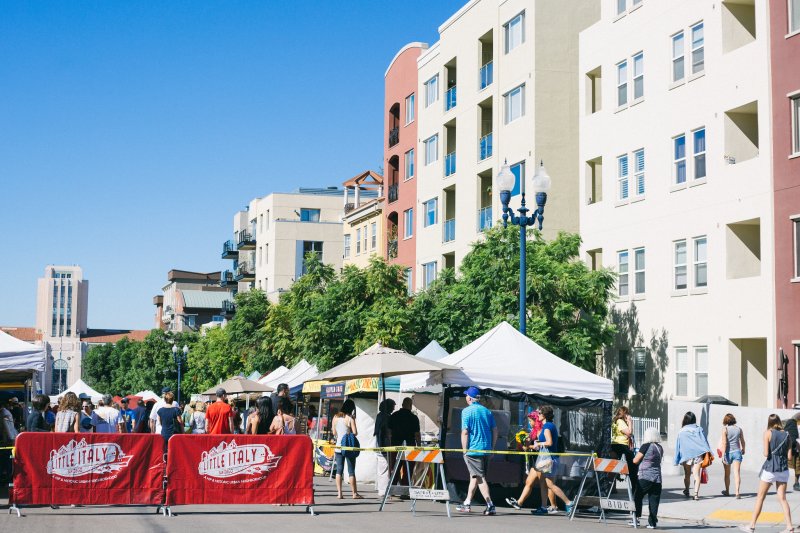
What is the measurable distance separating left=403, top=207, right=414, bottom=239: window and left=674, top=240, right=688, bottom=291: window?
21.8m

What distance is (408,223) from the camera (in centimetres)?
5400

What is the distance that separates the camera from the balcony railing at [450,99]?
48569mm

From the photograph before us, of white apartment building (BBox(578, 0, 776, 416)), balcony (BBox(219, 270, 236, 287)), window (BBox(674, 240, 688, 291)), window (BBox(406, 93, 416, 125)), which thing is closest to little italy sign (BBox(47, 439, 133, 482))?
white apartment building (BBox(578, 0, 776, 416))

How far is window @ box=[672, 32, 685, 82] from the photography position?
3303cm

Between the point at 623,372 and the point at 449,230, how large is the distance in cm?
1458

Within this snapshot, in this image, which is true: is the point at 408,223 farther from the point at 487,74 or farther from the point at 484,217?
the point at 487,74

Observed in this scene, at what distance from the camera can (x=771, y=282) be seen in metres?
28.6

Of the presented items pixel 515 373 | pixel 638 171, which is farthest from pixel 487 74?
pixel 515 373

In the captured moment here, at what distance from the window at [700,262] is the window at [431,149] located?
786 inches

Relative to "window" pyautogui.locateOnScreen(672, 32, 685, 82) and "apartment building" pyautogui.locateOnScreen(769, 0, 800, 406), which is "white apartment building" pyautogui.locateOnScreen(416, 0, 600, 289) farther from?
"apartment building" pyautogui.locateOnScreen(769, 0, 800, 406)

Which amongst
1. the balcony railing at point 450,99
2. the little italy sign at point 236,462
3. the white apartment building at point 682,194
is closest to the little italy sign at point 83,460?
the little italy sign at point 236,462

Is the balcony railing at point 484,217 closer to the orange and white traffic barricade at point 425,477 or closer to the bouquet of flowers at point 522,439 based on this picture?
the bouquet of flowers at point 522,439

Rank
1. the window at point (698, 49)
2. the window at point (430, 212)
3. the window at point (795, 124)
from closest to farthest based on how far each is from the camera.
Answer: the window at point (795, 124)
the window at point (698, 49)
the window at point (430, 212)

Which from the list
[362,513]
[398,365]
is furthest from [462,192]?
[362,513]
